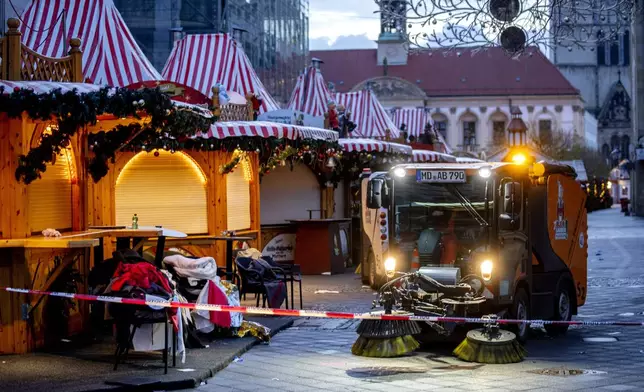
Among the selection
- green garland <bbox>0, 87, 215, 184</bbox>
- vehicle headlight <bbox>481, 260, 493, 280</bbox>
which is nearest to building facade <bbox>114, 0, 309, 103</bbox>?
green garland <bbox>0, 87, 215, 184</bbox>

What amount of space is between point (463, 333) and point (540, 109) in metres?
123

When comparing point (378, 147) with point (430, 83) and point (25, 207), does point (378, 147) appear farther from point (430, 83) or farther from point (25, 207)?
point (430, 83)

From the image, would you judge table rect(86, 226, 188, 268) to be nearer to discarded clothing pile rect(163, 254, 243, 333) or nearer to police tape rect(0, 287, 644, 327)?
discarded clothing pile rect(163, 254, 243, 333)

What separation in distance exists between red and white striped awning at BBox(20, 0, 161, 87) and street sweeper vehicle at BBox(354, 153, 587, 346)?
6989 mm

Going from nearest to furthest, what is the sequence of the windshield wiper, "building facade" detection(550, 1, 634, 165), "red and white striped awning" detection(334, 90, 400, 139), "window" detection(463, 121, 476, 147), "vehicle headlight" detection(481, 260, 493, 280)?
"vehicle headlight" detection(481, 260, 493, 280) → the windshield wiper → "red and white striped awning" detection(334, 90, 400, 139) → "window" detection(463, 121, 476, 147) → "building facade" detection(550, 1, 634, 165)

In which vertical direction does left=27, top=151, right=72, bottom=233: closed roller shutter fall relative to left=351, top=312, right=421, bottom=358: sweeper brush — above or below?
above

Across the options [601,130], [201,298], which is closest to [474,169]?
[201,298]

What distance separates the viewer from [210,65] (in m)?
29.6

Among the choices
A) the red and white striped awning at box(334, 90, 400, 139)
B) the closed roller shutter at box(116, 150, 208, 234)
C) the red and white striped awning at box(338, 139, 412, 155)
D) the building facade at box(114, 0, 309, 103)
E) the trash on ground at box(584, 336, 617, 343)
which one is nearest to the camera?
the trash on ground at box(584, 336, 617, 343)

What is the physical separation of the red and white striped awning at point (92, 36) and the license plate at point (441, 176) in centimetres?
761

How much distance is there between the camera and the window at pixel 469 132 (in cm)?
13775

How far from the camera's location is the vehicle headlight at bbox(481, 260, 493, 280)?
14.7 m

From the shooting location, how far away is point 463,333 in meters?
15.1

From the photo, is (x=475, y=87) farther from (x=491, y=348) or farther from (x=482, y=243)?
(x=491, y=348)
